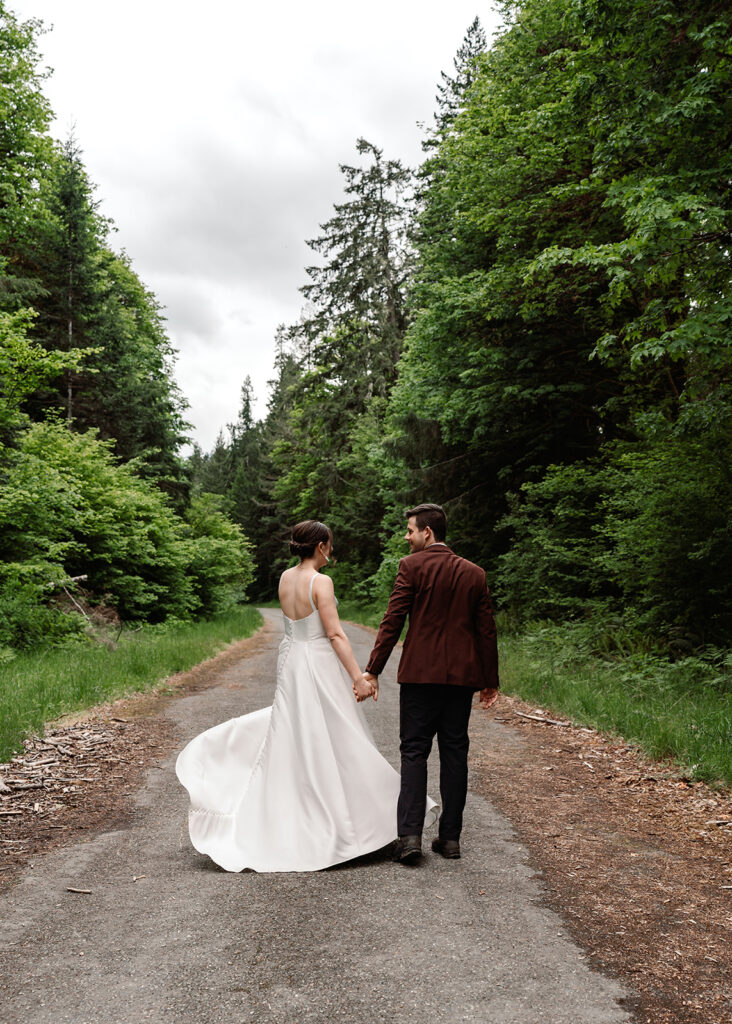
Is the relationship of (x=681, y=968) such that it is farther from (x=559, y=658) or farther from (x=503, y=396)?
(x=503, y=396)

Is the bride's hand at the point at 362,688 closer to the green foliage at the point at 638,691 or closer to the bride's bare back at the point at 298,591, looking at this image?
the bride's bare back at the point at 298,591

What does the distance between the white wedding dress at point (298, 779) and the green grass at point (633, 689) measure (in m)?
3.22

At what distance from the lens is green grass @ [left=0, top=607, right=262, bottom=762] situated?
7.55m

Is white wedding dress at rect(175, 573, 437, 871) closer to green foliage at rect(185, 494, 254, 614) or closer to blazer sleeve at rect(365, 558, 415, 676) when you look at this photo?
blazer sleeve at rect(365, 558, 415, 676)

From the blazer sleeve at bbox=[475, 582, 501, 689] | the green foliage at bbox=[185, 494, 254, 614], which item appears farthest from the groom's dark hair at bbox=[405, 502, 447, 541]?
the green foliage at bbox=[185, 494, 254, 614]

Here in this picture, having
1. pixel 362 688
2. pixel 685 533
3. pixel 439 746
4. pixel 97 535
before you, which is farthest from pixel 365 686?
pixel 97 535

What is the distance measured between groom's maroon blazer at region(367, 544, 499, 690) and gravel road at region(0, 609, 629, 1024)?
3.73 feet

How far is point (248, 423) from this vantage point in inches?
3312

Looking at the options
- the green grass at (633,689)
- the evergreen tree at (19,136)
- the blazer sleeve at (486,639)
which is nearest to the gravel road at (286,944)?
the blazer sleeve at (486,639)

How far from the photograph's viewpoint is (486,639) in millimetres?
4645

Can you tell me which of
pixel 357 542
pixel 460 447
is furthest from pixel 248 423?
pixel 460 447

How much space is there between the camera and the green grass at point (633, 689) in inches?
266

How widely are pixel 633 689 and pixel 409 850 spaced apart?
587 cm

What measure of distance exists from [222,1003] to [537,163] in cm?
1318
